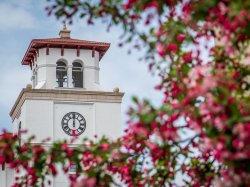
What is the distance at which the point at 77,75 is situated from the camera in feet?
144

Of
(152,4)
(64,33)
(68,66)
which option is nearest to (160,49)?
(152,4)

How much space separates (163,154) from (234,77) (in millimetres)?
1323

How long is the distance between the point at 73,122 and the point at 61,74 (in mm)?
2786

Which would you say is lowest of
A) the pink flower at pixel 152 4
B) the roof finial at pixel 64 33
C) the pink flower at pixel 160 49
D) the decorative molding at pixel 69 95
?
the pink flower at pixel 160 49

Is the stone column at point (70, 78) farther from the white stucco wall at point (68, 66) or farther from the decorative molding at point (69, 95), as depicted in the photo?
the decorative molding at point (69, 95)

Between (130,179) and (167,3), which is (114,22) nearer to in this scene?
(167,3)

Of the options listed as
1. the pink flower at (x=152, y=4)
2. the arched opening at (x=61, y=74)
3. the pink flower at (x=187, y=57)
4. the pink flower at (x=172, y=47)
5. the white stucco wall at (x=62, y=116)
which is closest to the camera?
the pink flower at (x=152, y=4)

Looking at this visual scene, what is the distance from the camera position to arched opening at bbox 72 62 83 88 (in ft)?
143

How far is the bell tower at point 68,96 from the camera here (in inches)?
1706

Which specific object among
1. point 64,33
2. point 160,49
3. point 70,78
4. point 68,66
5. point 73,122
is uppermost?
point 64,33

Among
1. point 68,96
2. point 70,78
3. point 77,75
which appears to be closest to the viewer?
point 70,78

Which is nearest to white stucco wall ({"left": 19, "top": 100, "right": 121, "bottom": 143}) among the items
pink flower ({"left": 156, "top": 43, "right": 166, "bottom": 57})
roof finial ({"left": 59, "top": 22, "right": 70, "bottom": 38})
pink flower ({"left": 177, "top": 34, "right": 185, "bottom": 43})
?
roof finial ({"left": 59, "top": 22, "right": 70, "bottom": 38})

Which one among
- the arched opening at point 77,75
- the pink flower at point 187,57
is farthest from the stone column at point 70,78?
the pink flower at point 187,57

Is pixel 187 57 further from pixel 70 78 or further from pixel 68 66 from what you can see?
pixel 70 78
